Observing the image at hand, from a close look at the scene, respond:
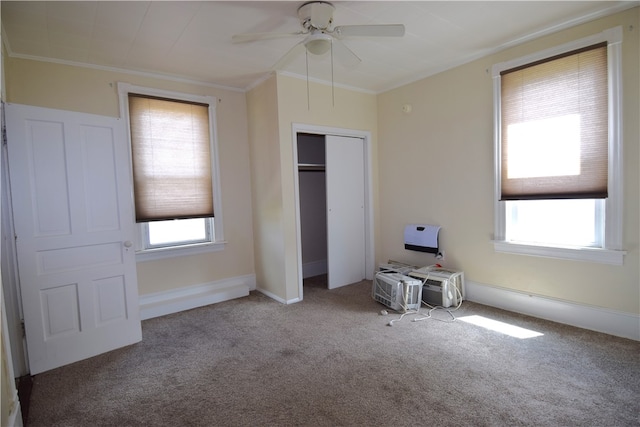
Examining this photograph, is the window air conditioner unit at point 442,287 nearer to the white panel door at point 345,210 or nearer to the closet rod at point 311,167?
the white panel door at point 345,210

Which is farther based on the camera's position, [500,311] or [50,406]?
[500,311]

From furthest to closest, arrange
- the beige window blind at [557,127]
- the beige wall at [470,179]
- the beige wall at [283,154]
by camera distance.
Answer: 1. the beige wall at [283,154]
2. the beige window blind at [557,127]
3. the beige wall at [470,179]

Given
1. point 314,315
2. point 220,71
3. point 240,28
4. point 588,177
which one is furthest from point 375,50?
point 314,315

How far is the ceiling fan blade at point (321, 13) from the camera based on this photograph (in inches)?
91.2

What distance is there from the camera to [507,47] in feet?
10.6

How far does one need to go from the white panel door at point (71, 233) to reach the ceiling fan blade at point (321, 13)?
1.87 metres

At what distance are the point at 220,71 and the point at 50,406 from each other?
3256mm

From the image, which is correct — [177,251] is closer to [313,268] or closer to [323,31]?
[313,268]

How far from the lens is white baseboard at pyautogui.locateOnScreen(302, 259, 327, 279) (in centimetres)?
501

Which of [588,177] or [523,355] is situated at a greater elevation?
[588,177]

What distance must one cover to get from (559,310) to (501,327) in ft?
1.87

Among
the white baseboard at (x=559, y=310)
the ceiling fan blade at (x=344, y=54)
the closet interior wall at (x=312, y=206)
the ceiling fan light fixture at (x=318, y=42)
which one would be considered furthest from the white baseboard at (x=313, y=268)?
the ceiling fan light fixture at (x=318, y=42)

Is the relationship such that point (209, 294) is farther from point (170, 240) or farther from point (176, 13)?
point (176, 13)

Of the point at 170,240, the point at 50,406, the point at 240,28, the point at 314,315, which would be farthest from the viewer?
the point at 170,240
